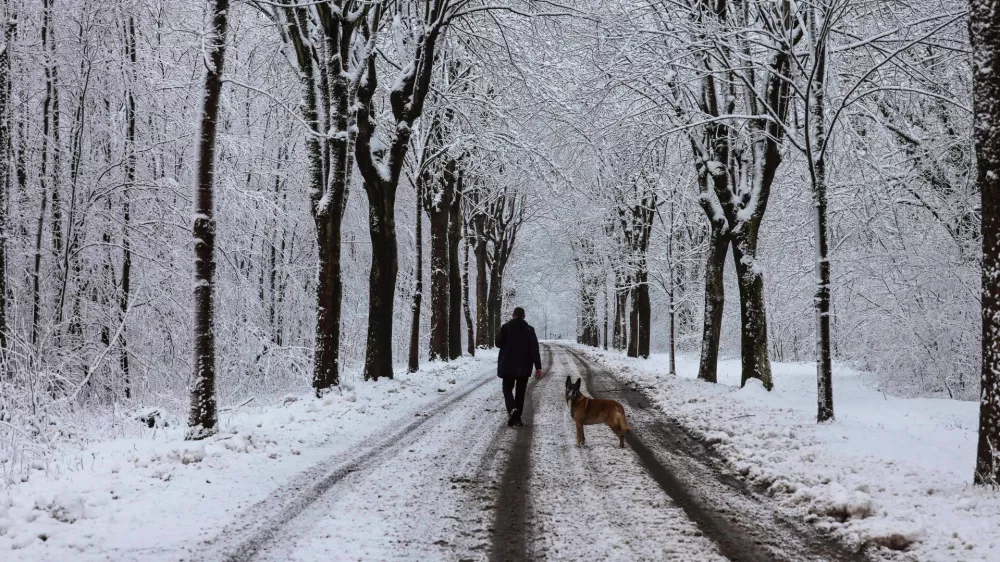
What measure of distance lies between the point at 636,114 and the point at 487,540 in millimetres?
12469

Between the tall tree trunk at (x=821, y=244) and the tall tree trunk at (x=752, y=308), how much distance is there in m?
3.99

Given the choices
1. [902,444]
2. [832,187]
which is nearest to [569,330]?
[832,187]

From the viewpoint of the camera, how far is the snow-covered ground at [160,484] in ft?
14.0

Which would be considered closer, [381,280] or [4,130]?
[4,130]

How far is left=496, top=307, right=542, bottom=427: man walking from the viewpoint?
10.1m

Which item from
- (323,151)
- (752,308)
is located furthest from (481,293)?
(323,151)

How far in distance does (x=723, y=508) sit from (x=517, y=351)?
5370 millimetres

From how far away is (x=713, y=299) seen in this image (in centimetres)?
1627

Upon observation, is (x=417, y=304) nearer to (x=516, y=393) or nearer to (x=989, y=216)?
(x=516, y=393)

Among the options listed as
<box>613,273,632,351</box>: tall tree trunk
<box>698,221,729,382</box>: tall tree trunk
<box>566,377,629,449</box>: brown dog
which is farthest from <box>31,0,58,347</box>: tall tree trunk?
<box>613,273,632,351</box>: tall tree trunk

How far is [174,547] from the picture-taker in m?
4.25

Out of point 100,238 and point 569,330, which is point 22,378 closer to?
point 100,238

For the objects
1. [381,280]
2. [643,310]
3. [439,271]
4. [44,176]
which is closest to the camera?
[44,176]

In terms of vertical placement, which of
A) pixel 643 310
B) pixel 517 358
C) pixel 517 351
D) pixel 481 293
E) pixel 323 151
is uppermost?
A: pixel 323 151
